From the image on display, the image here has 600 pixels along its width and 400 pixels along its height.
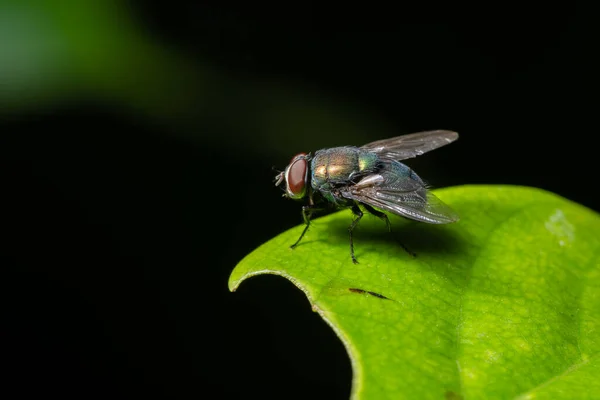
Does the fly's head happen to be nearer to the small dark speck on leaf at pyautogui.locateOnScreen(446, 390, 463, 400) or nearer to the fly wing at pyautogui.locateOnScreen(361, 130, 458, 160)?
the fly wing at pyautogui.locateOnScreen(361, 130, 458, 160)

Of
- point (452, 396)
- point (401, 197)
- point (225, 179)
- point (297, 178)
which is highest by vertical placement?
point (297, 178)

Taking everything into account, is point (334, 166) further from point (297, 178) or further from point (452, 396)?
point (452, 396)

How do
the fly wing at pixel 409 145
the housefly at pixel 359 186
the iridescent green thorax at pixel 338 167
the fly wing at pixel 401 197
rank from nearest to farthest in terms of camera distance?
the fly wing at pixel 401 197
the housefly at pixel 359 186
the iridescent green thorax at pixel 338 167
the fly wing at pixel 409 145

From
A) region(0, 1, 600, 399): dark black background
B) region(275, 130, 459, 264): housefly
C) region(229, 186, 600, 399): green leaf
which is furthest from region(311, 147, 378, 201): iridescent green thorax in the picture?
region(0, 1, 600, 399): dark black background

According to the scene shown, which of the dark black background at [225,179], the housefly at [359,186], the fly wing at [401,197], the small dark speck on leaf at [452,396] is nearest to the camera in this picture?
the small dark speck on leaf at [452,396]

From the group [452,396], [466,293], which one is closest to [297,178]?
[466,293]

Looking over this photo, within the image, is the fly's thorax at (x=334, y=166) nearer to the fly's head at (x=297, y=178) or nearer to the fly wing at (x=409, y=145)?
the fly's head at (x=297, y=178)

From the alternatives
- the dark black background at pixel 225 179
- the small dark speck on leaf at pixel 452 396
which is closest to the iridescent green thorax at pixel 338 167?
the small dark speck on leaf at pixel 452 396
